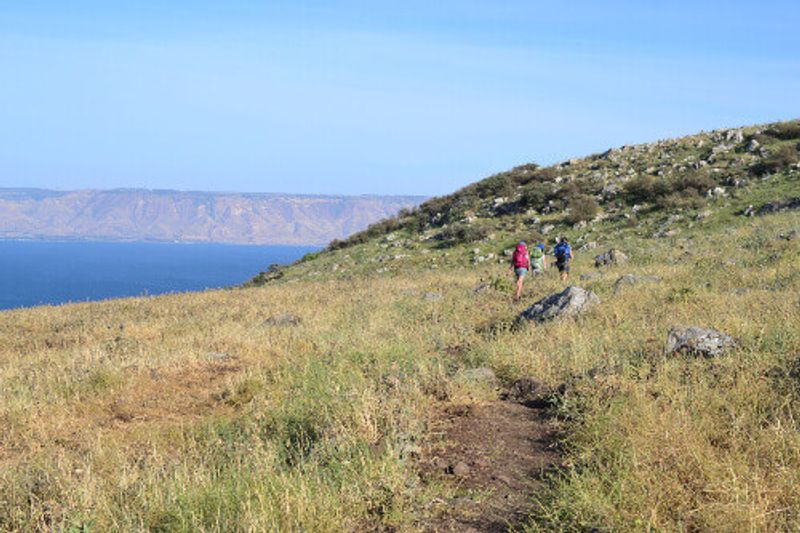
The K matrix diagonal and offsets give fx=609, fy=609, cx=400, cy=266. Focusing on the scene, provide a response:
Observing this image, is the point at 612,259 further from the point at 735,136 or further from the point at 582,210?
the point at 735,136

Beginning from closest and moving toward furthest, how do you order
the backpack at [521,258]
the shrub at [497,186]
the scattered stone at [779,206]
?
the backpack at [521,258] < the scattered stone at [779,206] < the shrub at [497,186]

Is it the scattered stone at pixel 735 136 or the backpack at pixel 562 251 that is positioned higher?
the scattered stone at pixel 735 136

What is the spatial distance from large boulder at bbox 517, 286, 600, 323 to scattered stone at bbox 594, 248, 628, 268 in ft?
33.3

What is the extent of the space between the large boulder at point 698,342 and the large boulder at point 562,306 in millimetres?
3345

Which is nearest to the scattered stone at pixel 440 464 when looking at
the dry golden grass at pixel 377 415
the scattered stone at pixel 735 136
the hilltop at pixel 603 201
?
the dry golden grass at pixel 377 415

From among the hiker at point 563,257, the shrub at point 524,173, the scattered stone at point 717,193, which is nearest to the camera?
the hiker at point 563,257

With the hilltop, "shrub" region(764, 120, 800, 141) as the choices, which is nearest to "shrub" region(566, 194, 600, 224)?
the hilltop

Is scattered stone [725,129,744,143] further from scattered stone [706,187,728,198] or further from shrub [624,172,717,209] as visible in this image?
scattered stone [706,187,728,198]

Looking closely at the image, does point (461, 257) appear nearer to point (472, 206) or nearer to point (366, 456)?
point (472, 206)

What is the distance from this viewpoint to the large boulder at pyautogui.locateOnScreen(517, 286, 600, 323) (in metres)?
11.5

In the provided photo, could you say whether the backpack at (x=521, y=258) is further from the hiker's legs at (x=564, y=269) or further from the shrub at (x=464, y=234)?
the shrub at (x=464, y=234)

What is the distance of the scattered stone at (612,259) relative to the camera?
21741 millimetres

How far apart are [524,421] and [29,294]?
14011 cm

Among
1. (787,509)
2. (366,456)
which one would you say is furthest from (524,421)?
(787,509)
